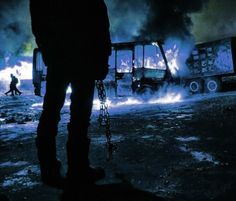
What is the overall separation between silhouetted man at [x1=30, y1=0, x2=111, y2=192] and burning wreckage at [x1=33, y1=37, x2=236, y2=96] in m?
12.4

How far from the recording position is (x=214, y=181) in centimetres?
277

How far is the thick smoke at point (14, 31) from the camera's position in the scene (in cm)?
4734

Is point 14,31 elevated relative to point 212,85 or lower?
elevated

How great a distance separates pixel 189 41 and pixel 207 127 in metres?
16.6

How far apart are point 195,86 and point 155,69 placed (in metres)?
3.41

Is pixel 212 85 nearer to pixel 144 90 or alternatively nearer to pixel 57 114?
pixel 144 90

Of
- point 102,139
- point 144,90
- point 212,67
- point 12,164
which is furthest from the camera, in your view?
point 212,67

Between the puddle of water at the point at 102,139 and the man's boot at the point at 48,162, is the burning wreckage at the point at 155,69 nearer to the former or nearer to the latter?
the puddle of water at the point at 102,139

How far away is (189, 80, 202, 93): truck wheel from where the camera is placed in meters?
18.6

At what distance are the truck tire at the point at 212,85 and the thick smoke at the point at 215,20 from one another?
71.1 feet

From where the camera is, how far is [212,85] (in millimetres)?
18500

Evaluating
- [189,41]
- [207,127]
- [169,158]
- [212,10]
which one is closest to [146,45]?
[189,41]

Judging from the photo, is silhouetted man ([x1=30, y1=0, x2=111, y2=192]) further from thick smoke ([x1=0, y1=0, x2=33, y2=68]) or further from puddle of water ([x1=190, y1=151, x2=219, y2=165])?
thick smoke ([x1=0, y1=0, x2=33, y2=68])

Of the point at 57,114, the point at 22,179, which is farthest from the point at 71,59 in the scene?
the point at 22,179
